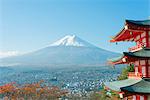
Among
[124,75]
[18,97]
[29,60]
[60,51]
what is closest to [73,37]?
[60,51]

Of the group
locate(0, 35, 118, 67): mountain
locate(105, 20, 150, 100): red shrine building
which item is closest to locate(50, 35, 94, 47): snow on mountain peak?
locate(0, 35, 118, 67): mountain

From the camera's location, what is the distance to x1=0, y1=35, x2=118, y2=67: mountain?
105 meters

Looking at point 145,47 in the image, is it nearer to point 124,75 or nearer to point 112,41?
point 112,41

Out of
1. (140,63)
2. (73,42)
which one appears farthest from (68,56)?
(140,63)

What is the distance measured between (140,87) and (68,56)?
105m

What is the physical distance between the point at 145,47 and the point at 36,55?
111922 mm

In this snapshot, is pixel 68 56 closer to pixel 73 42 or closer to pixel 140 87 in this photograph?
pixel 73 42

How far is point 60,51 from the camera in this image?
11912 cm

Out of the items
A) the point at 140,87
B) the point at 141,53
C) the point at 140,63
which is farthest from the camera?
the point at 140,63

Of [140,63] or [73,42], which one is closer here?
[140,63]

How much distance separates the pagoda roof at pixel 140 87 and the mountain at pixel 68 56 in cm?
8979

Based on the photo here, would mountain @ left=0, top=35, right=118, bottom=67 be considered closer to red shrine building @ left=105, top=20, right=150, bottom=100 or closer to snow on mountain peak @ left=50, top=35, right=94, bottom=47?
snow on mountain peak @ left=50, top=35, right=94, bottom=47

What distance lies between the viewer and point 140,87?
6820 millimetres

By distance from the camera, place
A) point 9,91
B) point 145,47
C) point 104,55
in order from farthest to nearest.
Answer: point 104,55 → point 9,91 → point 145,47
